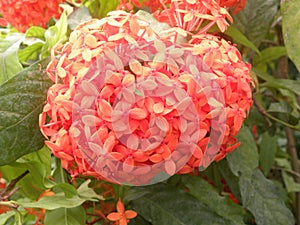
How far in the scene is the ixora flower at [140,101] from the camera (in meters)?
0.71

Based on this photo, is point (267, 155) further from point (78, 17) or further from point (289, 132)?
A: point (78, 17)

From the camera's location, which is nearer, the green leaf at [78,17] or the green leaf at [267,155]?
the green leaf at [78,17]

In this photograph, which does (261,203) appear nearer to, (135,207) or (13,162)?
(135,207)

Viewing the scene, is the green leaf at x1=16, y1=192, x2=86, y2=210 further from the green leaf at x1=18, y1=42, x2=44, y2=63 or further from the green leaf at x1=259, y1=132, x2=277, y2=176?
the green leaf at x1=259, y1=132, x2=277, y2=176

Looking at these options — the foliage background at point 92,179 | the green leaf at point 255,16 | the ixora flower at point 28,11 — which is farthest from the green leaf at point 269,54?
the ixora flower at point 28,11

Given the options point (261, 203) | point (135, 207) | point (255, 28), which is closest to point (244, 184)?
point (261, 203)

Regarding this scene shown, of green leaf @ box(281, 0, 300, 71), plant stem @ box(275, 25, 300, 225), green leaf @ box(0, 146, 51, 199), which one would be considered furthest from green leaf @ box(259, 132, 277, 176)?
green leaf @ box(0, 146, 51, 199)

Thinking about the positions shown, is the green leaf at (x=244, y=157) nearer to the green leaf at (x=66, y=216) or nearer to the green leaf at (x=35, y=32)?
the green leaf at (x=66, y=216)

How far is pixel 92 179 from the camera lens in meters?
1.03

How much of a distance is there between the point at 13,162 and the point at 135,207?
0.78 feet

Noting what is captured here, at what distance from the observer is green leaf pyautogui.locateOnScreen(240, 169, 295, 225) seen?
1.10 meters

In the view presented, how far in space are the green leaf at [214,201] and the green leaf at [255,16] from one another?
32cm

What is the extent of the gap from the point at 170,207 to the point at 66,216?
0.19 meters

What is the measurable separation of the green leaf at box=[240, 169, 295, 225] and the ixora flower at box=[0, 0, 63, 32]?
456mm
